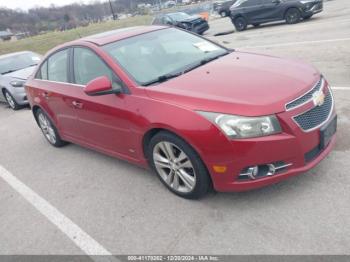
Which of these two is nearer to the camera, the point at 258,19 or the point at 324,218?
the point at 324,218

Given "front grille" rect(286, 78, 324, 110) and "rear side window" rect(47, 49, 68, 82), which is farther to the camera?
"rear side window" rect(47, 49, 68, 82)

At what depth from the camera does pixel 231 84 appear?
146 inches

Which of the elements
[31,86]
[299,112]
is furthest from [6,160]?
[299,112]

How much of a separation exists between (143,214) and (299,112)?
1775 mm

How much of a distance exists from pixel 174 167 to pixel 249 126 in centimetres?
97

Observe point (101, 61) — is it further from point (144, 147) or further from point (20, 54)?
point (20, 54)

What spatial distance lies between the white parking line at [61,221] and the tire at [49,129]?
0.95 metres

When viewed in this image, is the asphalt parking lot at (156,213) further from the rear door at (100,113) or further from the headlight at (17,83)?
the headlight at (17,83)

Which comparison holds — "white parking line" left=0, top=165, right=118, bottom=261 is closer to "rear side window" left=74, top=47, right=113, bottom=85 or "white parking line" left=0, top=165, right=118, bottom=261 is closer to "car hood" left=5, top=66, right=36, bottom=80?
"rear side window" left=74, top=47, right=113, bottom=85

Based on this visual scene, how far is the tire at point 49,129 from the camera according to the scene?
20.2 feet

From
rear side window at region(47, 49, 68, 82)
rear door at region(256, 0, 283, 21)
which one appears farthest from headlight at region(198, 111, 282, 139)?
rear door at region(256, 0, 283, 21)

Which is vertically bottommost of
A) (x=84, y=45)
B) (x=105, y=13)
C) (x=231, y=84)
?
(x=105, y=13)

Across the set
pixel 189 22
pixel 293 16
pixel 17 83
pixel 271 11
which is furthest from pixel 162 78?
pixel 189 22

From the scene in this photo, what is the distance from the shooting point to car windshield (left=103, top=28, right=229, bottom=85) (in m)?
4.27
